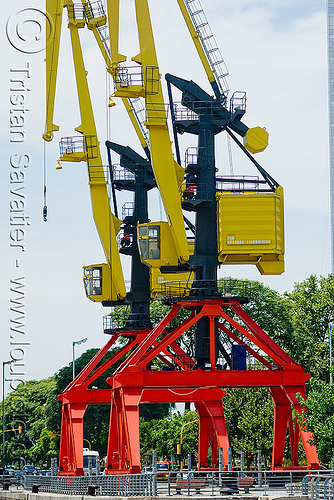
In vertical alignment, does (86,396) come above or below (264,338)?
below

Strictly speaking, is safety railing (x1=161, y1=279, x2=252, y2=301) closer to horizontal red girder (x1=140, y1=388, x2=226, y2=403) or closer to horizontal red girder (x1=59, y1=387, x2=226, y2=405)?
horizontal red girder (x1=59, y1=387, x2=226, y2=405)

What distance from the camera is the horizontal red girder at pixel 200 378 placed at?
1924 inches

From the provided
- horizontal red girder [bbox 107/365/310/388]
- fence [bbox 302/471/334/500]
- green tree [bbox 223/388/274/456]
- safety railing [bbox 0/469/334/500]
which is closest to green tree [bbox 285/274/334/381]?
green tree [bbox 223/388/274/456]

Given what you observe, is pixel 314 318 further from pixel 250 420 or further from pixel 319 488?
pixel 319 488

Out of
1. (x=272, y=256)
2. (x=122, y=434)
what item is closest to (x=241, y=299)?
(x=272, y=256)

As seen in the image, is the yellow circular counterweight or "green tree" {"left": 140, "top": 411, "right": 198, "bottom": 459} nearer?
the yellow circular counterweight

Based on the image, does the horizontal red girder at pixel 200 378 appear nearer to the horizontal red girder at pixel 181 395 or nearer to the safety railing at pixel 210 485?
the horizontal red girder at pixel 181 395

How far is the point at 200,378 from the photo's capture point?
49.2 meters

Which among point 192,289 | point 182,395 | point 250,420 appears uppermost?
point 192,289

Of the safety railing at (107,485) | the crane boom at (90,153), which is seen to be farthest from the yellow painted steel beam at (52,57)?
the safety railing at (107,485)

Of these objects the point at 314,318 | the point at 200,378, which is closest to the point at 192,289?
the point at 200,378

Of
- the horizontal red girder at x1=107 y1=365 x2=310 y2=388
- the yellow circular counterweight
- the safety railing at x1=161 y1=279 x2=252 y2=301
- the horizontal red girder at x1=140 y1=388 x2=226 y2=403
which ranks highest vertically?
the yellow circular counterweight

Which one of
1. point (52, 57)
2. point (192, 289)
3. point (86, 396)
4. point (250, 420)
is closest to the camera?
point (192, 289)

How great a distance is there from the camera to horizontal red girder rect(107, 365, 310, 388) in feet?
160
